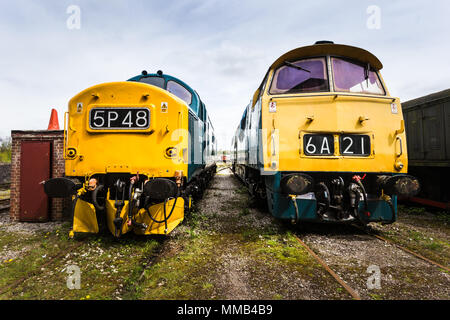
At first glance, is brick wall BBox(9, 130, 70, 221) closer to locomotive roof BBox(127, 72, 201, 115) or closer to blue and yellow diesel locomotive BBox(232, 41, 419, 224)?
locomotive roof BBox(127, 72, 201, 115)

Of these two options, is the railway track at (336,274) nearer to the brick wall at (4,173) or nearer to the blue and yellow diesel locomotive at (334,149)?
the blue and yellow diesel locomotive at (334,149)

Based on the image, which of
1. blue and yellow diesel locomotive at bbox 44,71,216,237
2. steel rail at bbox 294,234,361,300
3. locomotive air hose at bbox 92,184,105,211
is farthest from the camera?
blue and yellow diesel locomotive at bbox 44,71,216,237

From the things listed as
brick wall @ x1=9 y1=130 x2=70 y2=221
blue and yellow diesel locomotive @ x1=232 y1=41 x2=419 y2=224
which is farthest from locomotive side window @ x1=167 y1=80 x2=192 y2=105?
brick wall @ x1=9 y1=130 x2=70 y2=221

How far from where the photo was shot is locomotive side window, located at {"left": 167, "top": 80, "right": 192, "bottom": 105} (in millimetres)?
5328


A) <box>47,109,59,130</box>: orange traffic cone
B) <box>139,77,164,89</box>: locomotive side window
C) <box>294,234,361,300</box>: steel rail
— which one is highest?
<box>139,77,164,89</box>: locomotive side window

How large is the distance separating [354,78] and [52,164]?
21.5ft

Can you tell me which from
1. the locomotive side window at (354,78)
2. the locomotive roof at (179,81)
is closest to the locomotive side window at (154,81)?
the locomotive roof at (179,81)

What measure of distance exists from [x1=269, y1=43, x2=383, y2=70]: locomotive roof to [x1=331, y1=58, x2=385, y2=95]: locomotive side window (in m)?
0.13

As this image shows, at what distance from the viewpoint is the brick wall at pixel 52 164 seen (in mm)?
5035

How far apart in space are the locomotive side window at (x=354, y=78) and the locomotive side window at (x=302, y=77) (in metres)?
0.22
